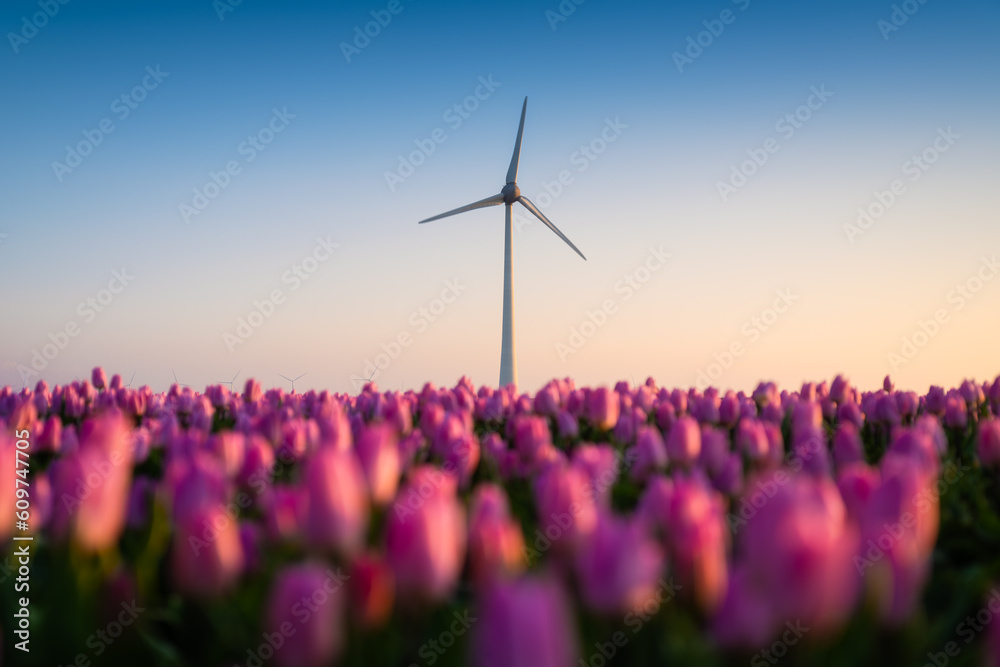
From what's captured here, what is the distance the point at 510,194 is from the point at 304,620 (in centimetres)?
2995

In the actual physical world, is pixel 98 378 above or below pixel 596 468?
above

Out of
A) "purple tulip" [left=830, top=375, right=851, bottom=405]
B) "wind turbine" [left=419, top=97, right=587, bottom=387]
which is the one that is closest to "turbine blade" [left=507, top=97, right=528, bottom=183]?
"wind turbine" [left=419, top=97, right=587, bottom=387]

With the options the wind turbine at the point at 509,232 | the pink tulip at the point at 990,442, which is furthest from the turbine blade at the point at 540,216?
the pink tulip at the point at 990,442

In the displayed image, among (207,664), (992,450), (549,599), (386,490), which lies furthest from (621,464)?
(549,599)

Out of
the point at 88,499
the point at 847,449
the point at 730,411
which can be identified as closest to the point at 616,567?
the point at 88,499

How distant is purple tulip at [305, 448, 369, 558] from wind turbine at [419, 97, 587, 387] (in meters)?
28.0

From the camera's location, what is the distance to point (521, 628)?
4.91ft

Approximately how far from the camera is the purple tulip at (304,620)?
1817mm

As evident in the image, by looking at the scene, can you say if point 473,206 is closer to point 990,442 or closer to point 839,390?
point 839,390

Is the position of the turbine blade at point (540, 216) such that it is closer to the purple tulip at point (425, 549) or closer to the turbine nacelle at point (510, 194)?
the turbine nacelle at point (510, 194)

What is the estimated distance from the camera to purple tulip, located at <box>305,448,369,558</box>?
2.16 m

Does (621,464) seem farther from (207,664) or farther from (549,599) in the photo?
(549,599)

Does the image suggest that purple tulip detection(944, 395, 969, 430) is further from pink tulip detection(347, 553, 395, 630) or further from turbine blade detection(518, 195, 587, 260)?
turbine blade detection(518, 195, 587, 260)

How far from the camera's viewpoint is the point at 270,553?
280 cm
